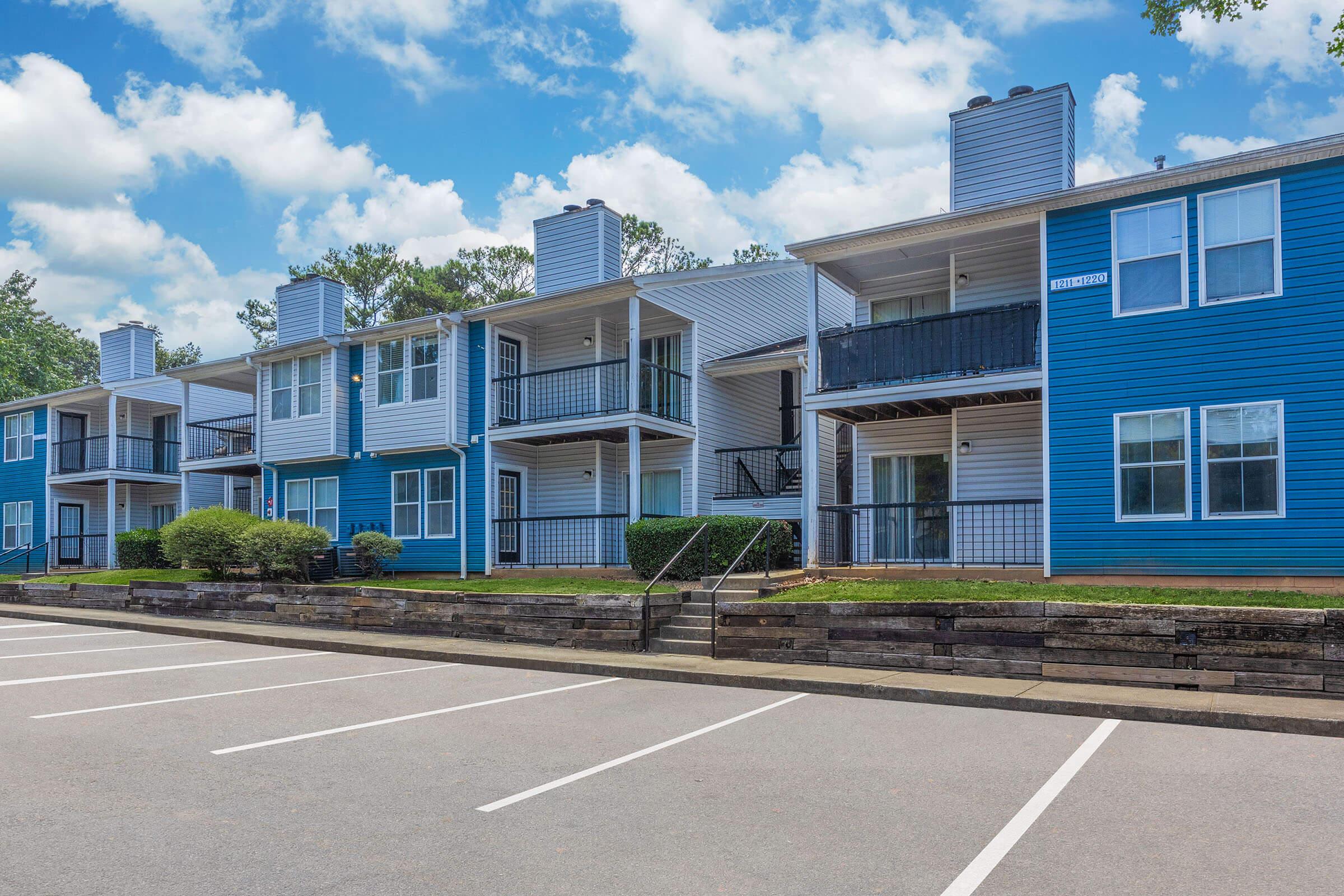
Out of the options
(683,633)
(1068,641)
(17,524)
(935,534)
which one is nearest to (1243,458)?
(1068,641)

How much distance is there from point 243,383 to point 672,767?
24910 mm

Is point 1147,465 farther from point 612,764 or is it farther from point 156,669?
point 156,669

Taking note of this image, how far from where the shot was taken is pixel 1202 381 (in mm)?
13406

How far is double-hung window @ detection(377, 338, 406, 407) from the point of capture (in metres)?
22.6

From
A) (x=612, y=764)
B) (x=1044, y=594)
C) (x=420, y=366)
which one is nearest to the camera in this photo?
(x=612, y=764)

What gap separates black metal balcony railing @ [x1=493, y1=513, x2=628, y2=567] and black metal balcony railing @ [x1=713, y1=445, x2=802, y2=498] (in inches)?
94.2

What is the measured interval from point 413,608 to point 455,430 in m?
6.19

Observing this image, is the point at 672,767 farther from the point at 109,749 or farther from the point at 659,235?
the point at 659,235

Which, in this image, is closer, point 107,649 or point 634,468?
point 107,649

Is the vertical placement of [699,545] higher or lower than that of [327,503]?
lower

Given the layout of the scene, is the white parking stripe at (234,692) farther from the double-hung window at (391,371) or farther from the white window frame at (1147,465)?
the double-hung window at (391,371)

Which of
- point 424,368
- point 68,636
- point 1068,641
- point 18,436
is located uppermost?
point 424,368

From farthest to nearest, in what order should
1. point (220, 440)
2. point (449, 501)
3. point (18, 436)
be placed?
point (18, 436) < point (220, 440) < point (449, 501)

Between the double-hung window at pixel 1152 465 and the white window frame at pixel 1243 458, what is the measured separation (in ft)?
0.58
